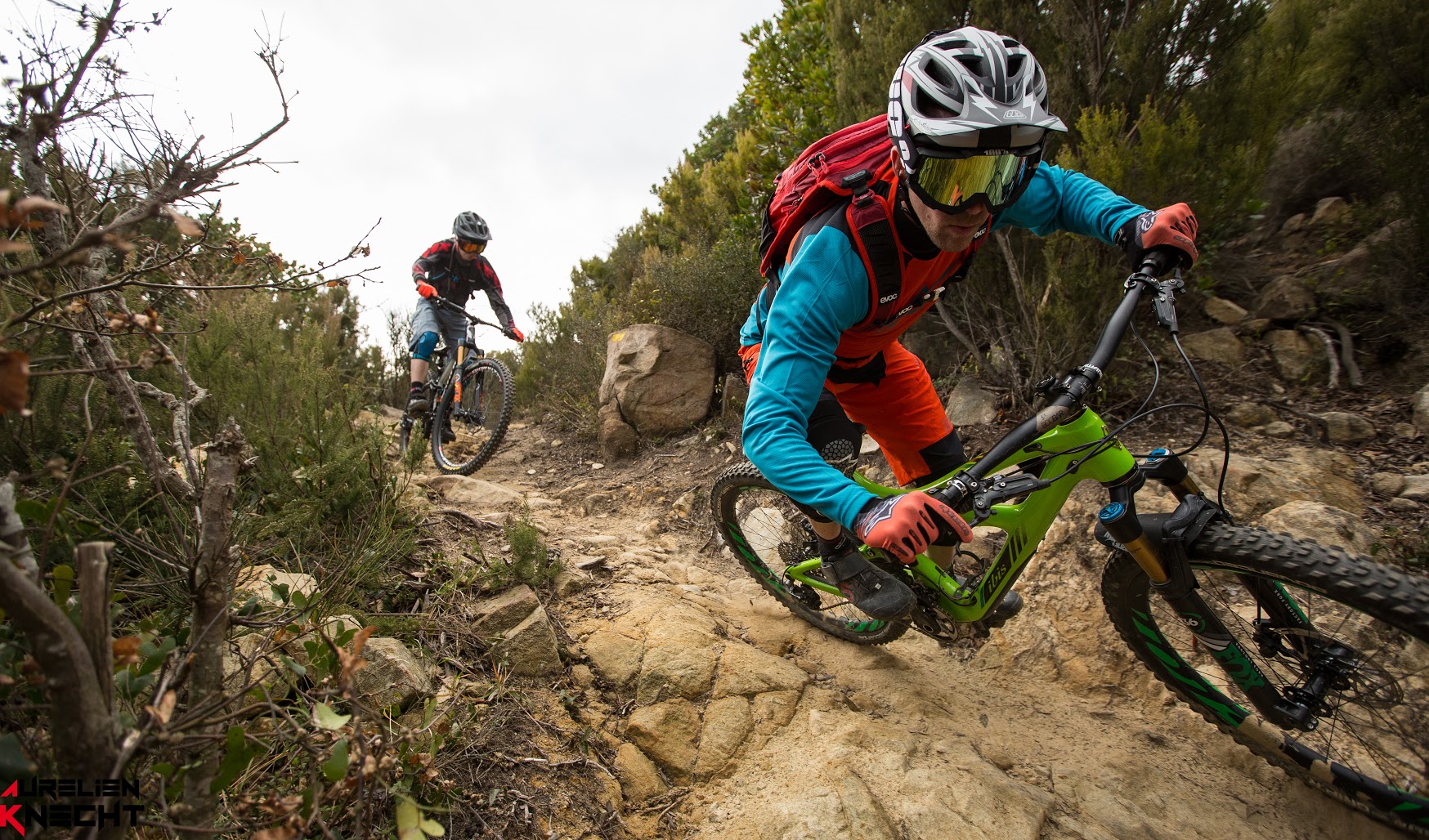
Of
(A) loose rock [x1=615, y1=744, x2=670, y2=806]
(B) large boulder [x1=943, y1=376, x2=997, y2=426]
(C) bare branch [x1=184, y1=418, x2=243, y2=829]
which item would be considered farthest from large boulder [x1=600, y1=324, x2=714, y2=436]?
(C) bare branch [x1=184, y1=418, x2=243, y2=829]

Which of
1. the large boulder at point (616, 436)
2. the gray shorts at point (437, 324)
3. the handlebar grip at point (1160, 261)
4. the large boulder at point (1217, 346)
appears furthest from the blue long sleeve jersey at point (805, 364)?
the gray shorts at point (437, 324)

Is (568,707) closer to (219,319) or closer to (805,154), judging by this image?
(805,154)

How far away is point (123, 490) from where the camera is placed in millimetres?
2557

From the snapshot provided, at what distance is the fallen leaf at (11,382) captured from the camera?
2.56 feet

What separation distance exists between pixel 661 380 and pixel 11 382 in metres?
5.73

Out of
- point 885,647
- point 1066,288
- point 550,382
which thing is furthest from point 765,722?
point 550,382

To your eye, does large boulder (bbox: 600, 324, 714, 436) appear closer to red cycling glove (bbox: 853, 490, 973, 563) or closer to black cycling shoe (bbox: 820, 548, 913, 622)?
black cycling shoe (bbox: 820, 548, 913, 622)

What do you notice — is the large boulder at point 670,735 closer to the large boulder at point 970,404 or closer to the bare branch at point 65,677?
the bare branch at point 65,677

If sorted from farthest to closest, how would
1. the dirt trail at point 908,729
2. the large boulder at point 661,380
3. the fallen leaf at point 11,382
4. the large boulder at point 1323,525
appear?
1. the large boulder at point 661,380
2. the large boulder at point 1323,525
3. the dirt trail at point 908,729
4. the fallen leaf at point 11,382

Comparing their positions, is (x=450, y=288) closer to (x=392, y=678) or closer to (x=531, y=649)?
(x=531, y=649)

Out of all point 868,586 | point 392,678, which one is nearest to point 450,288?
point 392,678

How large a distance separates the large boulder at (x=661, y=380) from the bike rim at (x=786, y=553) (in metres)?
2.73

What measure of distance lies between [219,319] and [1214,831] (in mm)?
5052

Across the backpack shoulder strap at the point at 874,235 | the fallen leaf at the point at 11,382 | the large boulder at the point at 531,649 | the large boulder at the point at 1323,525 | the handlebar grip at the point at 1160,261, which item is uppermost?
the fallen leaf at the point at 11,382
